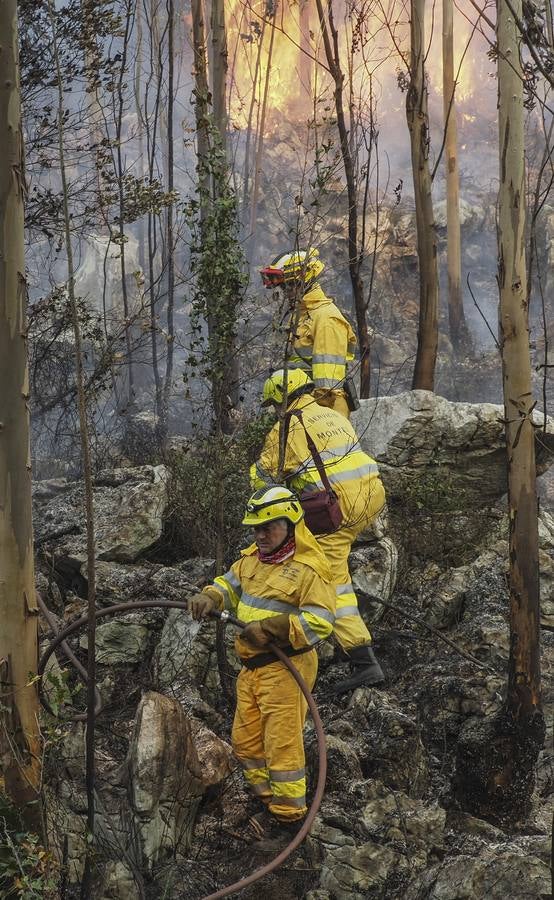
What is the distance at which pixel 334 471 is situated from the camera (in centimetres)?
550

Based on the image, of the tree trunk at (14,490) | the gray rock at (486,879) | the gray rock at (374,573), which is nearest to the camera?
the tree trunk at (14,490)

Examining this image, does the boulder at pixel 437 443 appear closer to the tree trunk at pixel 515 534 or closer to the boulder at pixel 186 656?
the tree trunk at pixel 515 534

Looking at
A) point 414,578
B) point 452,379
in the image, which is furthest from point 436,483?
point 452,379

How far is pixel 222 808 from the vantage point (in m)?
4.71

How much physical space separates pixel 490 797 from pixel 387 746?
69 cm

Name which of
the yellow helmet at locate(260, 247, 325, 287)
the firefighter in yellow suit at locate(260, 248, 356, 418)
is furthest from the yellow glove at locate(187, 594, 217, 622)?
the yellow helmet at locate(260, 247, 325, 287)

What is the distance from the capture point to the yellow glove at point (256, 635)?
429cm

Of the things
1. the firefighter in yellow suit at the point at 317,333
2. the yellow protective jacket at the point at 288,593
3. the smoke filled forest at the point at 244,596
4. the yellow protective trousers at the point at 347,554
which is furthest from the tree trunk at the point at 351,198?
the yellow protective jacket at the point at 288,593

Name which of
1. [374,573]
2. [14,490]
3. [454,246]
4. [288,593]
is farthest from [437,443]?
[454,246]

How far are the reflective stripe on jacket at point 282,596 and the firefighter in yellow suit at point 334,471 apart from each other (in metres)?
0.89

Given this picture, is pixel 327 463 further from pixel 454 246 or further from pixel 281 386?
pixel 454 246

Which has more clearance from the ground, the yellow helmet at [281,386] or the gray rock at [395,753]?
the yellow helmet at [281,386]

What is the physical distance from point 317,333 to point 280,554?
2.03 m

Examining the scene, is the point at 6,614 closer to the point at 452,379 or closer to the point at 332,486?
the point at 332,486
